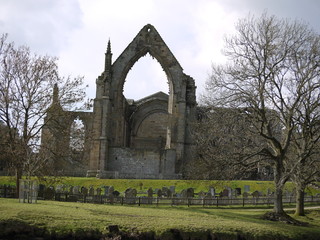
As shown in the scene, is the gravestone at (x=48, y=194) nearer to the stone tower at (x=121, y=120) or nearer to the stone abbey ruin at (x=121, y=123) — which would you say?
the stone abbey ruin at (x=121, y=123)

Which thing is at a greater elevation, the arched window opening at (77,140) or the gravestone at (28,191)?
the arched window opening at (77,140)

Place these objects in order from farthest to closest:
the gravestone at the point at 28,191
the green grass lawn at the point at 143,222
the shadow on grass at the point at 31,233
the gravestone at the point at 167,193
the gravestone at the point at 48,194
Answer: the gravestone at the point at 167,193
the gravestone at the point at 48,194
the gravestone at the point at 28,191
the green grass lawn at the point at 143,222
the shadow on grass at the point at 31,233

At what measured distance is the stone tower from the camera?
44094 mm

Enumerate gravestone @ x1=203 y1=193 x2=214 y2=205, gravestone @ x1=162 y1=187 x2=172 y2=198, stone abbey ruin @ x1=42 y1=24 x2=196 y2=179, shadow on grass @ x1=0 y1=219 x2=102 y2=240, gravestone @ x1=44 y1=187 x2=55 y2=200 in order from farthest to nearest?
1. stone abbey ruin @ x1=42 y1=24 x2=196 y2=179
2. gravestone @ x1=162 y1=187 x2=172 y2=198
3. gravestone @ x1=203 y1=193 x2=214 y2=205
4. gravestone @ x1=44 y1=187 x2=55 y2=200
5. shadow on grass @ x1=0 y1=219 x2=102 y2=240

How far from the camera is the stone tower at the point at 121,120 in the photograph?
145 ft

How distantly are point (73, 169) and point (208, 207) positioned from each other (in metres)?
23.9

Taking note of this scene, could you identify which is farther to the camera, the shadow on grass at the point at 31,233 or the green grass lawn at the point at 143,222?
the green grass lawn at the point at 143,222

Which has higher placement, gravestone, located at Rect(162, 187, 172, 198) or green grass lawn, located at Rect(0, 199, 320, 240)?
gravestone, located at Rect(162, 187, 172, 198)

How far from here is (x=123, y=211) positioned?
784 inches

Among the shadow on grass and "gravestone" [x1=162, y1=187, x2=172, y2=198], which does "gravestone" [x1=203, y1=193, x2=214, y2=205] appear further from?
the shadow on grass

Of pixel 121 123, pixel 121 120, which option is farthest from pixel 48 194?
pixel 121 123

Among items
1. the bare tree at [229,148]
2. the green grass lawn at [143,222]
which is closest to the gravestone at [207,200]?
the bare tree at [229,148]

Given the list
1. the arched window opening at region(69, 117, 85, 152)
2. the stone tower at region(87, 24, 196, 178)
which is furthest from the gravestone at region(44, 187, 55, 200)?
the stone tower at region(87, 24, 196, 178)

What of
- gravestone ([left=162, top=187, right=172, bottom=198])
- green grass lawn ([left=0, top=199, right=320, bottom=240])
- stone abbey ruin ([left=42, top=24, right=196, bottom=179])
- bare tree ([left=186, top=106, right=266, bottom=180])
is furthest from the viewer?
stone abbey ruin ([left=42, top=24, right=196, bottom=179])
